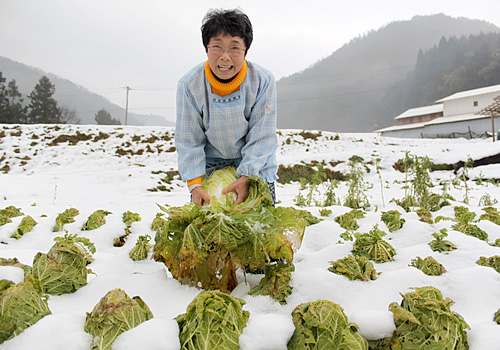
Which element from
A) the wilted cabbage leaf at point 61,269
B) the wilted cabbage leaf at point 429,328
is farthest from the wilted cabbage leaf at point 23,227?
the wilted cabbage leaf at point 429,328

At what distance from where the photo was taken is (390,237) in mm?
3516

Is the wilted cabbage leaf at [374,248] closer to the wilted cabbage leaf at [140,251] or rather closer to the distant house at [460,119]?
the wilted cabbage leaf at [140,251]

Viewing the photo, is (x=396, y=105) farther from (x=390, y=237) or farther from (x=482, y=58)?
(x=390, y=237)

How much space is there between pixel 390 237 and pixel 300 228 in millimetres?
1894

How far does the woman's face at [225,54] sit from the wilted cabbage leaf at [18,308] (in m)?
1.91

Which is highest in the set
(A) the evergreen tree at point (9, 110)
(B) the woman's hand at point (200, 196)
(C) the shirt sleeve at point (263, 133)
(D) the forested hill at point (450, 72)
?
(D) the forested hill at point (450, 72)

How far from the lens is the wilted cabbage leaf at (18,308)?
141 centimetres

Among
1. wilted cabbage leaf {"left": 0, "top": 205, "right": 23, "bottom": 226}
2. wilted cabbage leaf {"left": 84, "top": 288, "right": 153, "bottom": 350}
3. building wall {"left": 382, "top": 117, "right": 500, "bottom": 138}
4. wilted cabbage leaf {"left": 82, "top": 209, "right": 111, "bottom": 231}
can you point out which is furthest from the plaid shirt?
building wall {"left": 382, "top": 117, "right": 500, "bottom": 138}

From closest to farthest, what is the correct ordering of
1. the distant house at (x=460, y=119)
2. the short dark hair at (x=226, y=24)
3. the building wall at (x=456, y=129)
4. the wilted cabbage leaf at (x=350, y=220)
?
the short dark hair at (x=226, y=24) < the wilted cabbage leaf at (x=350, y=220) < the building wall at (x=456, y=129) < the distant house at (x=460, y=119)

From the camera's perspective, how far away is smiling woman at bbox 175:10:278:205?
7.78ft

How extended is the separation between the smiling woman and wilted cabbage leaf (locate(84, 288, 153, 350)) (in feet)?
3.48

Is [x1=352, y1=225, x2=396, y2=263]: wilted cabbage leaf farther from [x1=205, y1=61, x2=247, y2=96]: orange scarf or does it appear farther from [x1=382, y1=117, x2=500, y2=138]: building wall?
[x1=382, y1=117, x2=500, y2=138]: building wall


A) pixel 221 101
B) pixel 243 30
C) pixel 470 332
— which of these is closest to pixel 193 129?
pixel 221 101

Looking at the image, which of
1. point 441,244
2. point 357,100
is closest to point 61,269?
point 441,244
